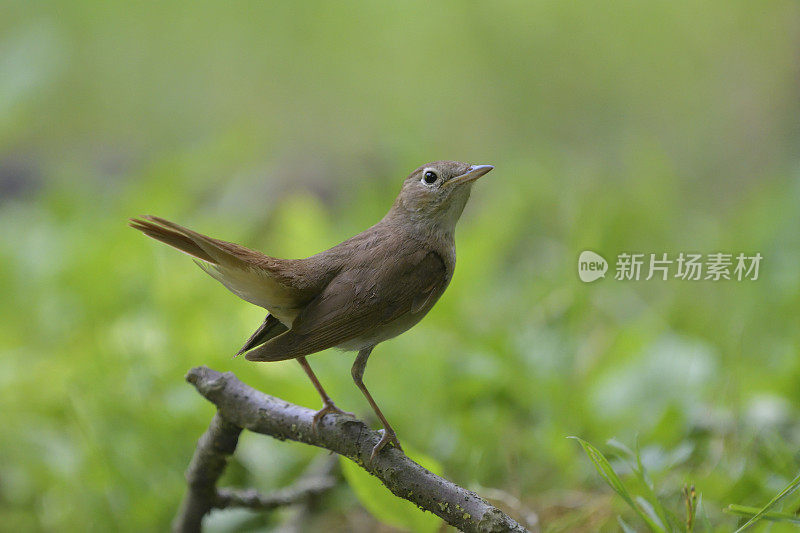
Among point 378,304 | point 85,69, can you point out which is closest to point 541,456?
point 378,304

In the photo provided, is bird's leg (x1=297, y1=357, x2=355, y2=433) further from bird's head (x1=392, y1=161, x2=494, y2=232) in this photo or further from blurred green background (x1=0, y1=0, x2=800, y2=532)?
blurred green background (x1=0, y1=0, x2=800, y2=532)

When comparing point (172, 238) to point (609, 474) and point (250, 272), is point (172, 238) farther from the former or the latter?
point (609, 474)

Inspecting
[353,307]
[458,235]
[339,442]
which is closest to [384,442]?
[339,442]

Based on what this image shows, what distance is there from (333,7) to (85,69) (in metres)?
1.85

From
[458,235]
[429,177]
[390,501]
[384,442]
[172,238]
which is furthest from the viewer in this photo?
[458,235]

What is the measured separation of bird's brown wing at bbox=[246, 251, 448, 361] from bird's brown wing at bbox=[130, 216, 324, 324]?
32 mm

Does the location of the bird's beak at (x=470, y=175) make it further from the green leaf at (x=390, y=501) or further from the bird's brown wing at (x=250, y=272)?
the green leaf at (x=390, y=501)

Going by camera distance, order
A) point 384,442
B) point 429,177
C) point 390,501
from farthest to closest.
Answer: point 390,501, point 429,177, point 384,442

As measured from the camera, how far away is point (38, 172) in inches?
191

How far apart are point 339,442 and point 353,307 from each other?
0.22m

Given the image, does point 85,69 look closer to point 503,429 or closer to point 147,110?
point 147,110

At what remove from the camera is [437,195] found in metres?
1.13

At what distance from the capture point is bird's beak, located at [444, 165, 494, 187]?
3.32 feet

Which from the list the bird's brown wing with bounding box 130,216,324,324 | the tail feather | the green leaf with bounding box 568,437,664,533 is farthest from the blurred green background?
the tail feather
